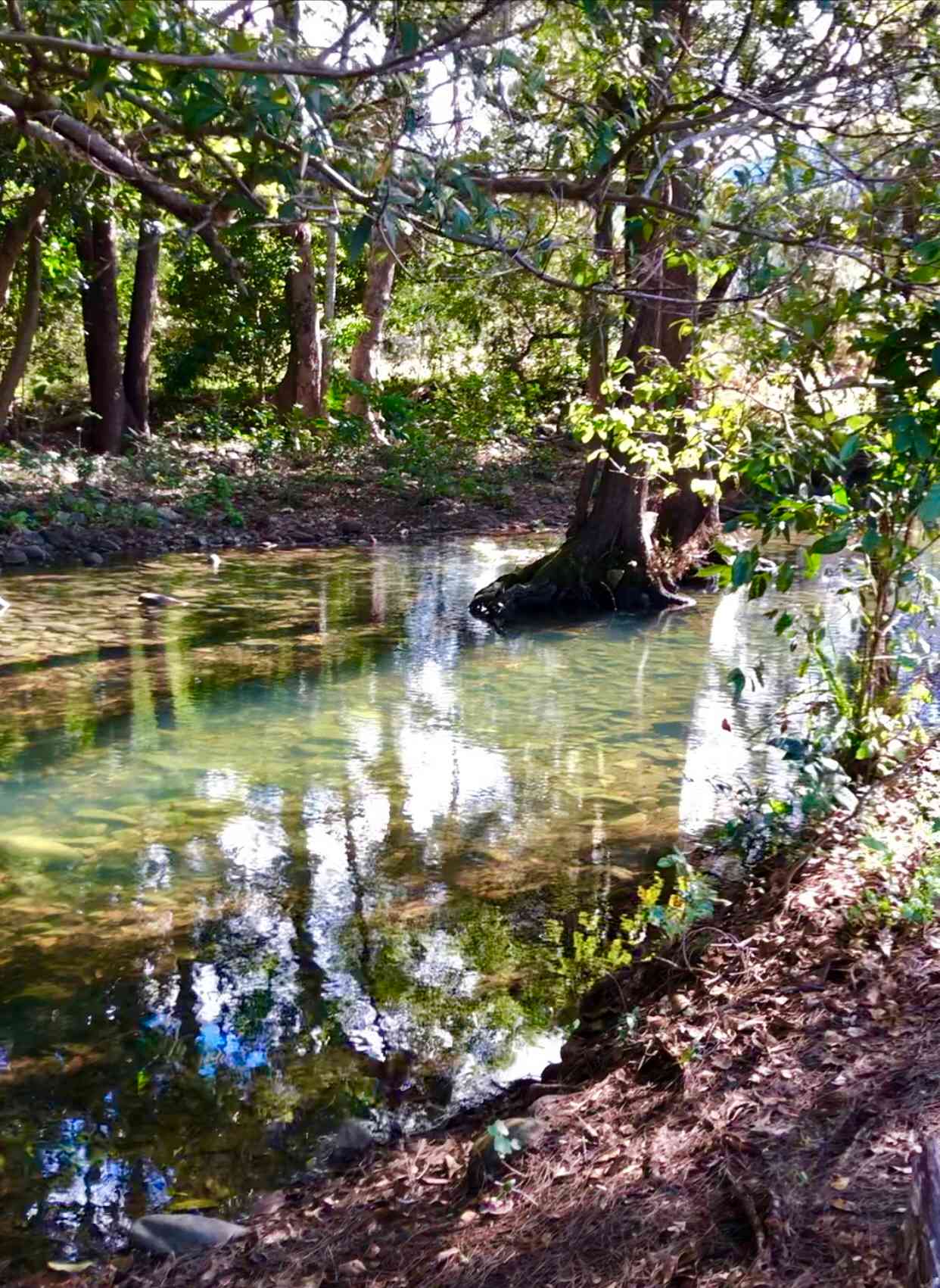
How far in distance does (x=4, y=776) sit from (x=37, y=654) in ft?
12.0

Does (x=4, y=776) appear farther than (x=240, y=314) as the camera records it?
No

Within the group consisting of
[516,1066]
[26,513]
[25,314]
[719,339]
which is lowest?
[516,1066]

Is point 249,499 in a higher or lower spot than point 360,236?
lower

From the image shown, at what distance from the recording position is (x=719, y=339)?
6461mm

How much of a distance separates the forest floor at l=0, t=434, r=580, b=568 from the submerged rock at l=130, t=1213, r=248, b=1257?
13.9 meters

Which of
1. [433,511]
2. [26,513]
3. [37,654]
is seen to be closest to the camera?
[37,654]

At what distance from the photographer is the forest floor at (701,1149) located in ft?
8.71

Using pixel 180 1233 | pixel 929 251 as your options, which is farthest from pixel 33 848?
pixel 929 251

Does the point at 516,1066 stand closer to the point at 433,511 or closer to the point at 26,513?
the point at 26,513

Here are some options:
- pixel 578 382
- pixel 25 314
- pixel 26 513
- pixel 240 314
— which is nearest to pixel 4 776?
pixel 25 314

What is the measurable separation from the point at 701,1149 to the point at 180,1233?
1.42m

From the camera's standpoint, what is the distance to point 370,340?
24.9 m

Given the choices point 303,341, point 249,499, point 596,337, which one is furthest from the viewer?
point 303,341

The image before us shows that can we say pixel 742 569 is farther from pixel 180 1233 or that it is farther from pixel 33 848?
pixel 33 848
